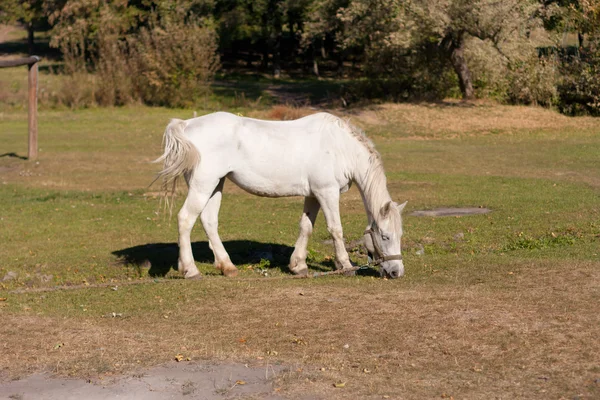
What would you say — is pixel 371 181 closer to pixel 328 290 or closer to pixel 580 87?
pixel 328 290

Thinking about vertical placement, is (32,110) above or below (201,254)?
above

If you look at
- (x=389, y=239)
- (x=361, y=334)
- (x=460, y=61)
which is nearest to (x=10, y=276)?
(x=389, y=239)

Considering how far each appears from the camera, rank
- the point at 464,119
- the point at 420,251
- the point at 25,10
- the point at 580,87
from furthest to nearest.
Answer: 1. the point at 25,10
2. the point at 580,87
3. the point at 464,119
4. the point at 420,251

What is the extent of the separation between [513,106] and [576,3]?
22.4 ft

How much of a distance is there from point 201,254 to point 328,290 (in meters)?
3.61

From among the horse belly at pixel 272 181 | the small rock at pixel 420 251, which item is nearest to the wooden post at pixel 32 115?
the horse belly at pixel 272 181

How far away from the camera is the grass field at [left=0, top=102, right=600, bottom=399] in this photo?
7.70 m

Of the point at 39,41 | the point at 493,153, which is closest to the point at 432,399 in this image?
the point at 493,153

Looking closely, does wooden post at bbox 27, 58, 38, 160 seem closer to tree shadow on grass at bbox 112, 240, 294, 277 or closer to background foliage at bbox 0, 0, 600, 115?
background foliage at bbox 0, 0, 600, 115

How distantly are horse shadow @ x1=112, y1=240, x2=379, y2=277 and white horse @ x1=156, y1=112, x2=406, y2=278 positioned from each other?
1.04 metres

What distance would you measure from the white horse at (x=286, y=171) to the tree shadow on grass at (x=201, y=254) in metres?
1.24

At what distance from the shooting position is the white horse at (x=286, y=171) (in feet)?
36.9

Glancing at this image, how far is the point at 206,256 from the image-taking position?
13422 mm

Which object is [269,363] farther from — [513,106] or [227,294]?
[513,106]
